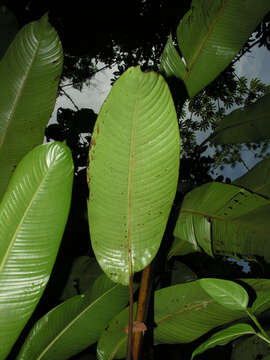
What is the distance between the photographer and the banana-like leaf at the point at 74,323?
2.02 ft

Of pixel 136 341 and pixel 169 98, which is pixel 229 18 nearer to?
pixel 169 98

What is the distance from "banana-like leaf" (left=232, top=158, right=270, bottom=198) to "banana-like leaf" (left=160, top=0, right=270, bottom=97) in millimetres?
296

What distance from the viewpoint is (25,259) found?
1.58ft

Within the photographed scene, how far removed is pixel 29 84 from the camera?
2.21 ft

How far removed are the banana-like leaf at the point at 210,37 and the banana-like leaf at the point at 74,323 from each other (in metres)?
0.64

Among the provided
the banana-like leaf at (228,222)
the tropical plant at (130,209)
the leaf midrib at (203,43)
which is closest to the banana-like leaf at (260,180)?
the tropical plant at (130,209)

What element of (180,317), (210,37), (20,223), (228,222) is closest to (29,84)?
(20,223)

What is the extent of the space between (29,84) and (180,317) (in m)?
0.76

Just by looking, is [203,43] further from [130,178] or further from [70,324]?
[70,324]

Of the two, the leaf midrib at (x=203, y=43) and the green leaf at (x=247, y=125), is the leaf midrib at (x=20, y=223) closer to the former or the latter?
the leaf midrib at (x=203, y=43)

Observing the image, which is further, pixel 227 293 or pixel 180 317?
pixel 180 317

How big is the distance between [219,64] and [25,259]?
2.32 feet

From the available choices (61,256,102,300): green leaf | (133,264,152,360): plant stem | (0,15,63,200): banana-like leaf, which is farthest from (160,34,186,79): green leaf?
(61,256,102,300): green leaf

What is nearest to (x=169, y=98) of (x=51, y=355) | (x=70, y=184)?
(x=70, y=184)
